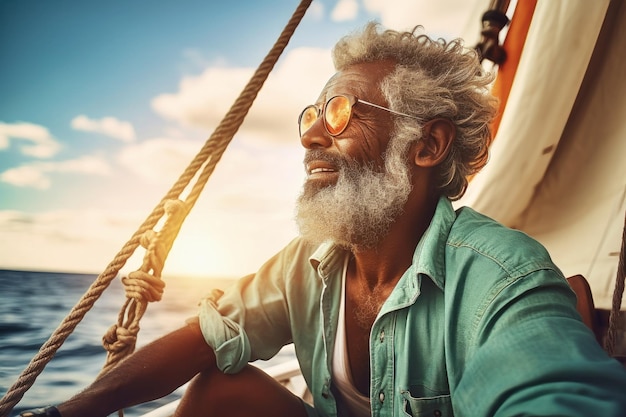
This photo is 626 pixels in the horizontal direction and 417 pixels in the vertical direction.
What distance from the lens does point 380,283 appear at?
1.44 metres

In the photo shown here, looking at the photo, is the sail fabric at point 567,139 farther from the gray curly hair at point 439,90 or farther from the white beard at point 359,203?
the white beard at point 359,203

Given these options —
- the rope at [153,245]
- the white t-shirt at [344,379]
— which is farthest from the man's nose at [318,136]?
the white t-shirt at [344,379]

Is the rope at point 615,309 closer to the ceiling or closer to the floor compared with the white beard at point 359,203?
closer to the floor

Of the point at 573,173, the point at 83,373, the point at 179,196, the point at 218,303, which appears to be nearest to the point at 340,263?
the point at 218,303

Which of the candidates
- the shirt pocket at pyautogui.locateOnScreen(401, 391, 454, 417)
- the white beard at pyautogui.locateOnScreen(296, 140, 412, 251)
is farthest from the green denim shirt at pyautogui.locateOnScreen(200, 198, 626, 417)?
Result: the white beard at pyautogui.locateOnScreen(296, 140, 412, 251)

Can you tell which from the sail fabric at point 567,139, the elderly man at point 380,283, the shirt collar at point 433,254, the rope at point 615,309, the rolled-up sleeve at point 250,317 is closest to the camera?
the elderly man at point 380,283

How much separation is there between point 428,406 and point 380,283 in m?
0.45

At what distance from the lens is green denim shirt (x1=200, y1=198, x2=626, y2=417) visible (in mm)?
729

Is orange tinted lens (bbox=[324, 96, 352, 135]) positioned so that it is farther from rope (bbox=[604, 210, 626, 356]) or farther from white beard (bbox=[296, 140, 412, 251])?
rope (bbox=[604, 210, 626, 356])

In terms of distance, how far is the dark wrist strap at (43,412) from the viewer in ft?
3.43

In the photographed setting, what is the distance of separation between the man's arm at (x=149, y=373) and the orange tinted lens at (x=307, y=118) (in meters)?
0.81

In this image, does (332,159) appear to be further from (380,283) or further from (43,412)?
(43,412)

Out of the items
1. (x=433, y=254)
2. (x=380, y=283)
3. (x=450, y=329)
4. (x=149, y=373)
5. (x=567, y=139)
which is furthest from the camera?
(x=567, y=139)

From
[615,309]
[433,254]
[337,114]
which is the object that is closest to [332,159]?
[337,114]
